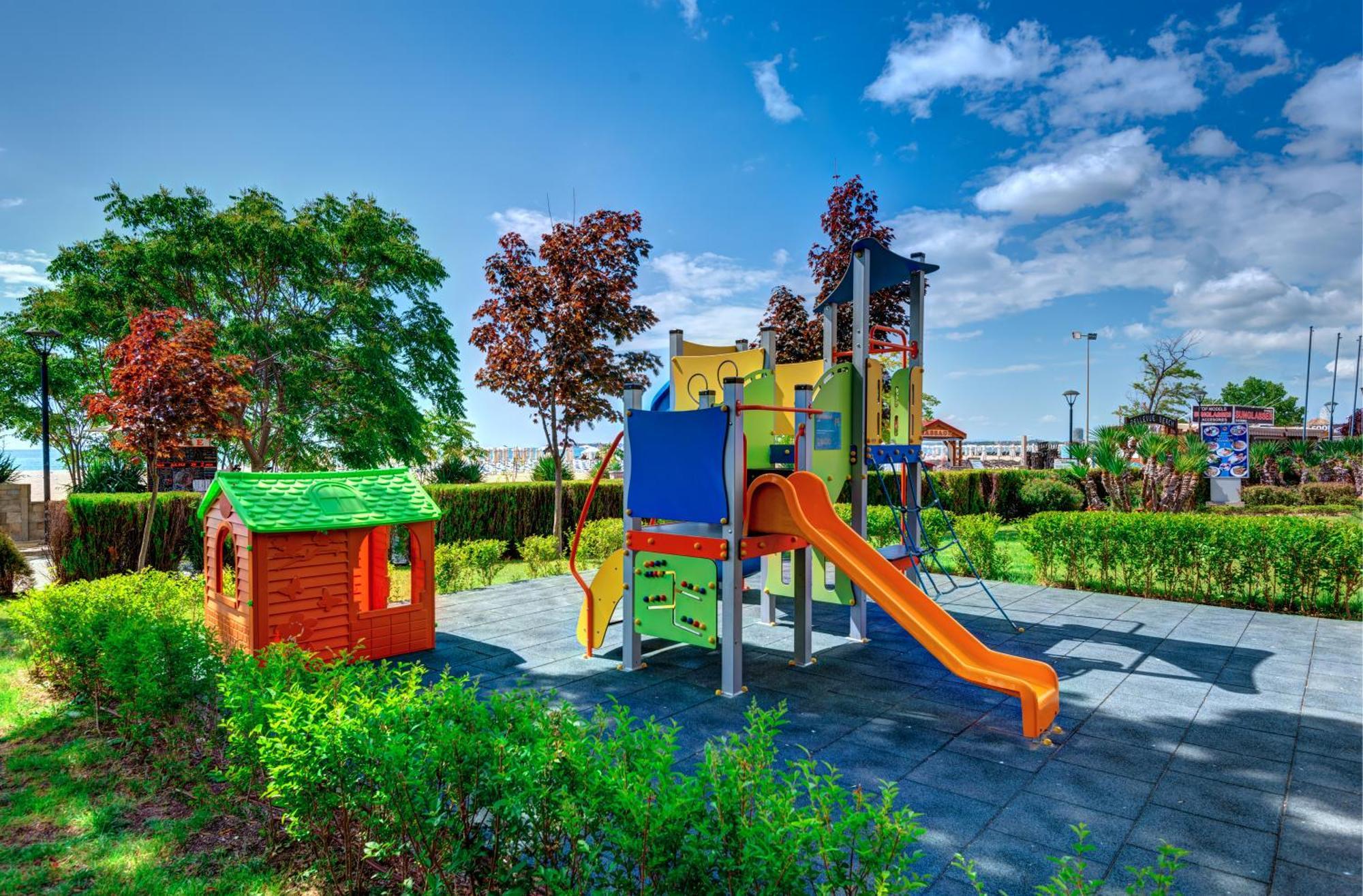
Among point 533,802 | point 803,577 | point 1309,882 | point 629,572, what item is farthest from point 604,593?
point 1309,882

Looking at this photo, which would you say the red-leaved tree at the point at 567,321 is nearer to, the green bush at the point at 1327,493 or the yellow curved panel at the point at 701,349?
the yellow curved panel at the point at 701,349

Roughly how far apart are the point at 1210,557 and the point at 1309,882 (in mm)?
6505

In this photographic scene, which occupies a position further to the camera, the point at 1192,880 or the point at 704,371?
the point at 704,371

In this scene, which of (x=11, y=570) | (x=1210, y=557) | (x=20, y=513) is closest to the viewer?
(x=1210, y=557)

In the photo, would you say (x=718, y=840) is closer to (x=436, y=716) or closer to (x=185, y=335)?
(x=436, y=716)

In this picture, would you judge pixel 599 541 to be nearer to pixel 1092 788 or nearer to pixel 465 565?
pixel 465 565

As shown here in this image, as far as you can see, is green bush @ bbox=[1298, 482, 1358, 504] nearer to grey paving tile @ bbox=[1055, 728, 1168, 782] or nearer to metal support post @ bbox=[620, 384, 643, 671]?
grey paving tile @ bbox=[1055, 728, 1168, 782]

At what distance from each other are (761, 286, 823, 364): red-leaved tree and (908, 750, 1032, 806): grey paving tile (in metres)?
10.4

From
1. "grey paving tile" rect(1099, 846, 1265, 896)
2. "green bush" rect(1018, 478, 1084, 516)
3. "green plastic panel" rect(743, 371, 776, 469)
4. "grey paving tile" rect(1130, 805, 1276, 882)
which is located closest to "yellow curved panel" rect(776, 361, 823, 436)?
"green plastic panel" rect(743, 371, 776, 469)

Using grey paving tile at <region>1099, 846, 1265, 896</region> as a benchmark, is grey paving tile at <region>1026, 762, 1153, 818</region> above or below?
below

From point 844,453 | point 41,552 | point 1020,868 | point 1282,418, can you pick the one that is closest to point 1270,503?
point 844,453

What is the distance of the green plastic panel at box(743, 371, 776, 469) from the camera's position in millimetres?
6449

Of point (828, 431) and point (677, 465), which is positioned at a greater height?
point (828, 431)

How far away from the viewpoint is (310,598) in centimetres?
568
